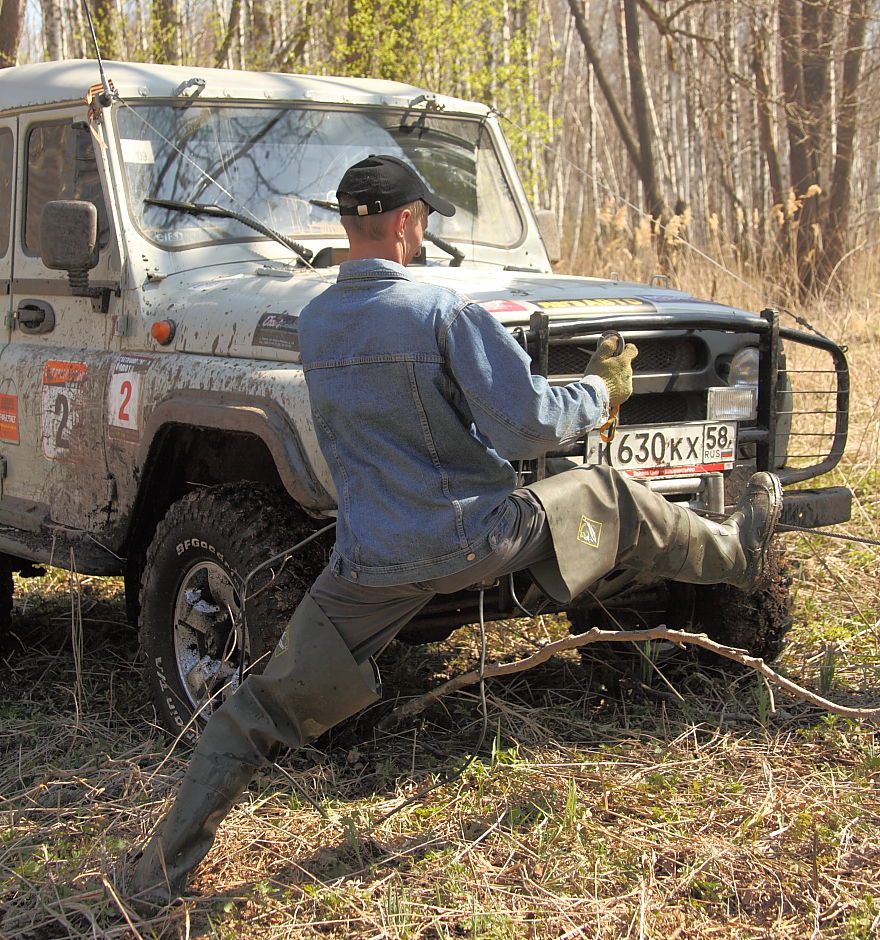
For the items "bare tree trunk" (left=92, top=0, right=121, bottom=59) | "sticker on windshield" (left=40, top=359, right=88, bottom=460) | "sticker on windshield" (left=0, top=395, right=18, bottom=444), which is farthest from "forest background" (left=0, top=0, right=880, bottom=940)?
"bare tree trunk" (left=92, top=0, right=121, bottom=59)

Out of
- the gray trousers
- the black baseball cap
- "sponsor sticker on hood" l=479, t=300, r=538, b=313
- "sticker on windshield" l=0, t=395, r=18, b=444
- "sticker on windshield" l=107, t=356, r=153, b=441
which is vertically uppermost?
the black baseball cap

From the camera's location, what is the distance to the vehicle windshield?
4234 mm

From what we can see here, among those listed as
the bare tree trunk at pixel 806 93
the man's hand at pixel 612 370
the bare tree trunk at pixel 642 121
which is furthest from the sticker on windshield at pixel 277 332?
the bare tree trunk at pixel 642 121

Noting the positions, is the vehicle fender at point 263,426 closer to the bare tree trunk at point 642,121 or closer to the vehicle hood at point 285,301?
the vehicle hood at point 285,301

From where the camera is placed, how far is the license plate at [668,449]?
138 inches

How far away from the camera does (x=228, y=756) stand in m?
2.85

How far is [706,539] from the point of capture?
129 inches

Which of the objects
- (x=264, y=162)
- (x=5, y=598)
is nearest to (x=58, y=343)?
(x=264, y=162)

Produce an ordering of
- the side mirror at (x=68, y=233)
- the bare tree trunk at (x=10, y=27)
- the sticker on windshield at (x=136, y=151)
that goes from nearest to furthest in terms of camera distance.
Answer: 1. the side mirror at (x=68, y=233)
2. the sticker on windshield at (x=136, y=151)
3. the bare tree trunk at (x=10, y=27)

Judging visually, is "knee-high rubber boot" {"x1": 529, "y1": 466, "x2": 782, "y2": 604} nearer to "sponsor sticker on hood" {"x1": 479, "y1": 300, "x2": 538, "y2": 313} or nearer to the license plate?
the license plate

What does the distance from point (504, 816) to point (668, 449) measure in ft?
3.84

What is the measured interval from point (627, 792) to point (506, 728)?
0.54 metres

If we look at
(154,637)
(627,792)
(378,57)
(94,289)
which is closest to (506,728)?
(627,792)

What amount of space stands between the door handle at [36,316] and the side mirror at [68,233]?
448mm
